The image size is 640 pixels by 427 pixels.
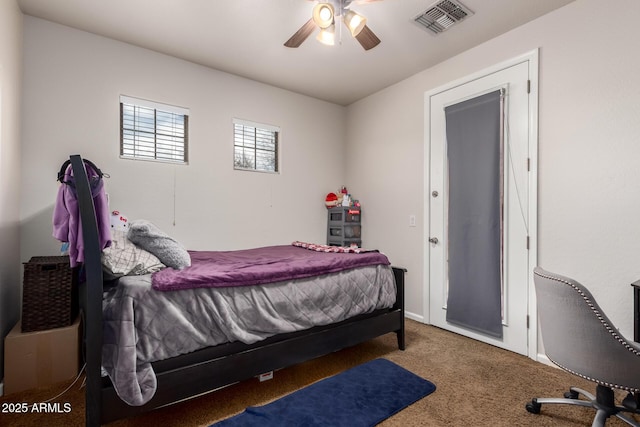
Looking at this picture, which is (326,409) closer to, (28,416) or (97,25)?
(28,416)

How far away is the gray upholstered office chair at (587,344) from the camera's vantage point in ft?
4.53

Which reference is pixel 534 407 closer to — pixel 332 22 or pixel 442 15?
pixel 332 22

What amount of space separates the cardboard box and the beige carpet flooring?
72mm

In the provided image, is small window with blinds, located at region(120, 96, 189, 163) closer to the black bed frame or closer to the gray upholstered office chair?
the black bed frame

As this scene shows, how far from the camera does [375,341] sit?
2.90 m

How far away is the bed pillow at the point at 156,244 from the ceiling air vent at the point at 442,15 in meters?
2.54

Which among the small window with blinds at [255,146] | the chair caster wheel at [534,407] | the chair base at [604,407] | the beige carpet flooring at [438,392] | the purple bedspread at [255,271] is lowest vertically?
the beige carpet flooring at [438,392]

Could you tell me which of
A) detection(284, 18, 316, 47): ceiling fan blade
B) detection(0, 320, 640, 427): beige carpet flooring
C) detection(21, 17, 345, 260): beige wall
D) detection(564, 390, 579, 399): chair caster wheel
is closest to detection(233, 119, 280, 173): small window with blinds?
detection(21, 17, 345, 260): beige wall

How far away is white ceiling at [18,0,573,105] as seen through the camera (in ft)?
7.82

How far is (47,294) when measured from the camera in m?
2.08

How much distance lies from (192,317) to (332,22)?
78.8 inches

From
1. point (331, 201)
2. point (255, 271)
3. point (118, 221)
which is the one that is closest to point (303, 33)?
point (255, 271)

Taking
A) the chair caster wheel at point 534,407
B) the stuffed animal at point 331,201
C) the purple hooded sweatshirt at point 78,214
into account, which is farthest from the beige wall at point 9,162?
the chair caster wheel at point 534,407

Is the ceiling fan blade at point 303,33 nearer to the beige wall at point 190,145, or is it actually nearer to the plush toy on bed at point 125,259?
the beige wall at point 190,145
